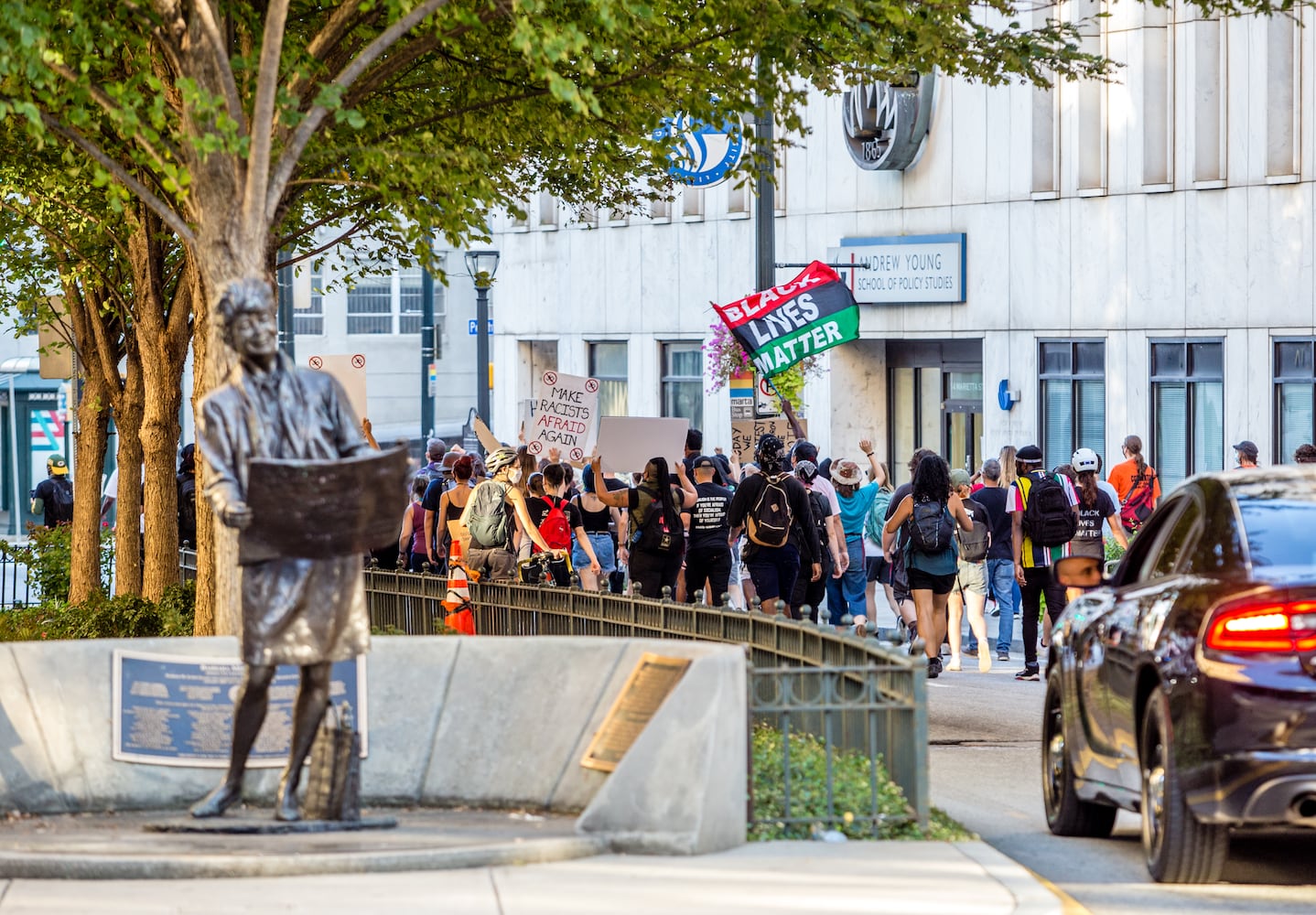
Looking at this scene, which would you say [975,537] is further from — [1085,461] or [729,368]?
[729,368]

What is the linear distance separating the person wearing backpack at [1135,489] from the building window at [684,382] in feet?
60.2

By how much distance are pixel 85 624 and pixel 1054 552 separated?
24.2 feet

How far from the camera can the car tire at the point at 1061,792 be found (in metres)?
9.76

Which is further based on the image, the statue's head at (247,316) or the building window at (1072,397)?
the building window at (1072,397)

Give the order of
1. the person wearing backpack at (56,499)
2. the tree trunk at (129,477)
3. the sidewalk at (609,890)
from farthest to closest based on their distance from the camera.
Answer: the person wearing backpack at (56,499) < the tree trunk at (129,477) < the sidewalk at (609,890)

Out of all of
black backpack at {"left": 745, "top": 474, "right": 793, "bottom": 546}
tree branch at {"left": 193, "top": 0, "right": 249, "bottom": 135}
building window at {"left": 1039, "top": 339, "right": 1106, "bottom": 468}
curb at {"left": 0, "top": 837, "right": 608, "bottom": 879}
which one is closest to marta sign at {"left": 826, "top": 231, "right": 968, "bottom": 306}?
building window at {"left": 1039, "top": 339, "right": 1106, "bottom": 468}

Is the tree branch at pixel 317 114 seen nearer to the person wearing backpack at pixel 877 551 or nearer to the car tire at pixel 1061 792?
the car tire at pixel 1061 792

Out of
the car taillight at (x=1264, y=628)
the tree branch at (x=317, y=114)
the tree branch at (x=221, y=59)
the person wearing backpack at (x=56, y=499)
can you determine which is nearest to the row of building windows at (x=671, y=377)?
the person wearing backpack at (x=56, y=499)

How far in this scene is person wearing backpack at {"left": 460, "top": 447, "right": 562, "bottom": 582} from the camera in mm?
16922

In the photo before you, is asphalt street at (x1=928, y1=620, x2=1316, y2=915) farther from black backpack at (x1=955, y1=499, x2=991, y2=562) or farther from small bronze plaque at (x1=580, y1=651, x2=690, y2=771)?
black backpack at (x1=955, y1=499, x2=991, y2=562)

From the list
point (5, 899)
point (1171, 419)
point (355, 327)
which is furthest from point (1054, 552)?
point (355, 327)

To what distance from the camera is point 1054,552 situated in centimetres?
1741

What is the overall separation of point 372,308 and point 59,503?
122 feet

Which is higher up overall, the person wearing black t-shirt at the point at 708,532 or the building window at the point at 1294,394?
the building window at the point at 1294,394
